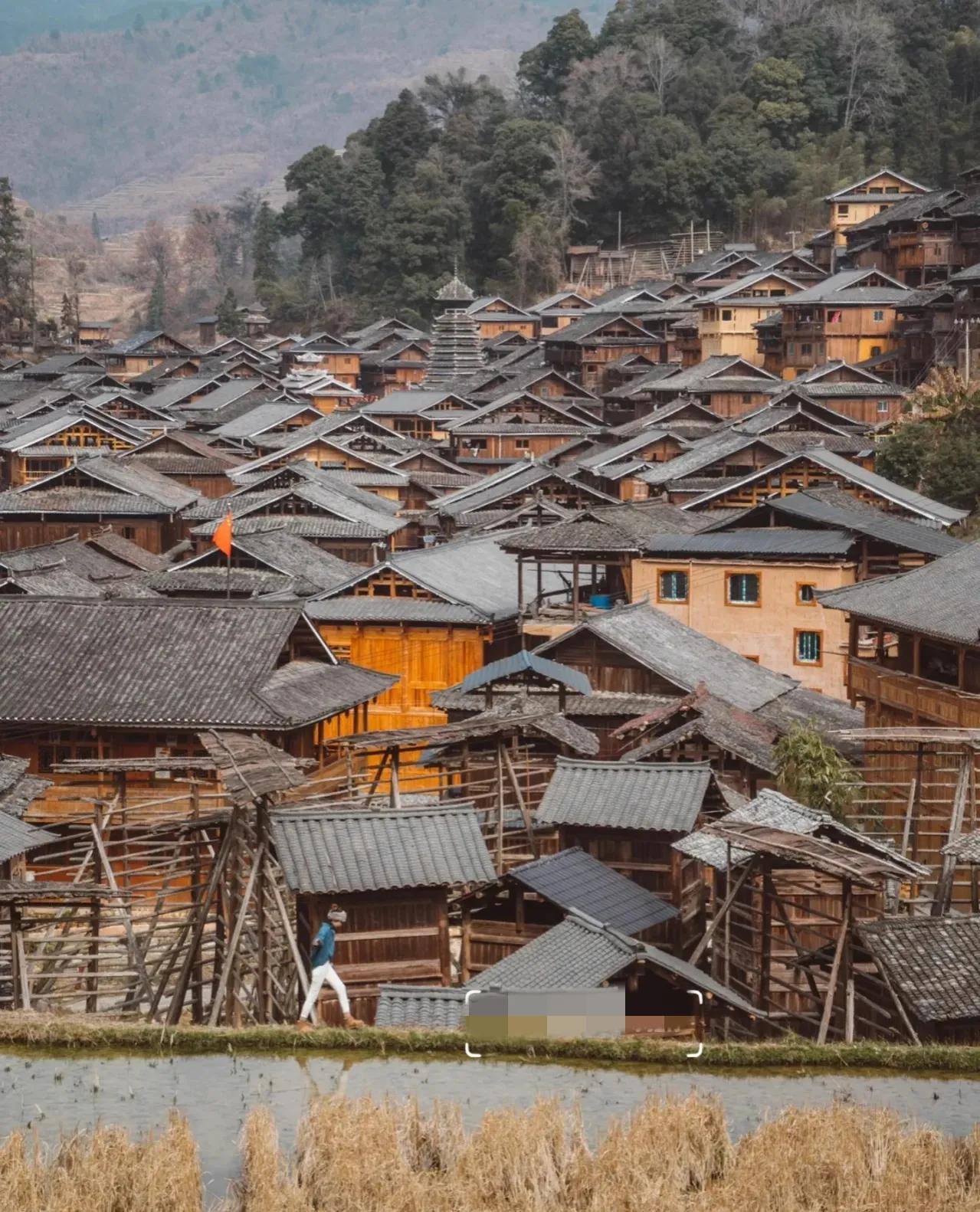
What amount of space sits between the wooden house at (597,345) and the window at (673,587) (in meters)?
37.6

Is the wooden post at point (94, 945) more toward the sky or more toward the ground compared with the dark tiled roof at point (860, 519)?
more toward the ground

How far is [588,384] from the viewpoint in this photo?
73.6m

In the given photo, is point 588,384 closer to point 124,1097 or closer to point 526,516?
point 526,516

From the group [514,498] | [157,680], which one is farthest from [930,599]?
[514,498]

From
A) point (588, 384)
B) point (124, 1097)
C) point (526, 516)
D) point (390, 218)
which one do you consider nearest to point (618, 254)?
point (390, 218)

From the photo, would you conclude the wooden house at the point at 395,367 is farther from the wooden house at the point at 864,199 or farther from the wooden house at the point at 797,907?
the wooden house at the point at 797,907

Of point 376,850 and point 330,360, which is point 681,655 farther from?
point 330,360

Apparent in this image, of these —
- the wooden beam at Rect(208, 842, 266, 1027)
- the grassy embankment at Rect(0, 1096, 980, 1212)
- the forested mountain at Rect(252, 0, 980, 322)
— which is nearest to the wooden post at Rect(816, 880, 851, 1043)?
the grassy embankment at Rect(0, 1096, 980, 1212)

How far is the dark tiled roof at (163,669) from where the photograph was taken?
2634 centimetres

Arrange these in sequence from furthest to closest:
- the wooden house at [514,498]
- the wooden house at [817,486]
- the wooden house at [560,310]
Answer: the wooden house at [560,310] → the wooden house at [514,498] → the wooden house at [817,486]

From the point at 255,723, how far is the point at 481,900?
7275 mm

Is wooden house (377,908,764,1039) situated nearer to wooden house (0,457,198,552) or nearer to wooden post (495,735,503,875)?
wooden post (495,735,503,875)

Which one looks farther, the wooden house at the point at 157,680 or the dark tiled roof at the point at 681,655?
the dark tiled roof at the point at 681,655

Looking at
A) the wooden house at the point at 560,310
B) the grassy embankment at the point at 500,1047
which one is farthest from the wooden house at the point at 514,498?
the wooden house at the point at 560,310
